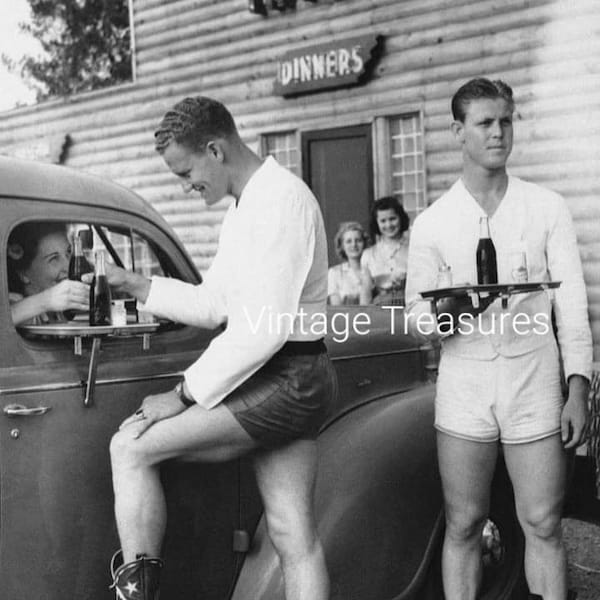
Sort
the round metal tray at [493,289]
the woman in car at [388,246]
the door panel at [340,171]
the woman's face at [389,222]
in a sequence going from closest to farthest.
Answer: the round metal tray at [493,289], the woman in car at [388,246], the woman's face at [389,222], the door panel at [340,171]

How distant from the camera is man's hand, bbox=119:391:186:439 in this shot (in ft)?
→ 8.35

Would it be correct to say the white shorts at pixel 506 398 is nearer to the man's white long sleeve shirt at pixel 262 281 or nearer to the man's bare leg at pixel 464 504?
the man's bare leg at pixel 464 504

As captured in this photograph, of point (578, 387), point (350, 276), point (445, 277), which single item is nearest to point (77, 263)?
point (445, 277)

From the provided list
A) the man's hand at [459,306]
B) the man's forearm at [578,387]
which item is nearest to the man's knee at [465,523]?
the man's forearm at [578,387]

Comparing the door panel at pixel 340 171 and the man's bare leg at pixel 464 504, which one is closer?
the man's bare leg at pixel 464 504

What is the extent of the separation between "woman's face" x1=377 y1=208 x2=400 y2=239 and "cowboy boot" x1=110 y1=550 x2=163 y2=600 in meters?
5.60

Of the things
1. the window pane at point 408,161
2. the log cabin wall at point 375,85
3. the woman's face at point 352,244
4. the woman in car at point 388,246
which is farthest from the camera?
the window pane at point 408,161

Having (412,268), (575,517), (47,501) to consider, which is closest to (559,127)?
(575,517)

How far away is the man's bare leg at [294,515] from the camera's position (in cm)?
269

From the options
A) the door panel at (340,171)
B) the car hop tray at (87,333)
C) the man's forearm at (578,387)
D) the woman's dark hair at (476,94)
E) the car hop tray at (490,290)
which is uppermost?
the door panel at (340,171)

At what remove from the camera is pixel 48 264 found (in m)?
2.79

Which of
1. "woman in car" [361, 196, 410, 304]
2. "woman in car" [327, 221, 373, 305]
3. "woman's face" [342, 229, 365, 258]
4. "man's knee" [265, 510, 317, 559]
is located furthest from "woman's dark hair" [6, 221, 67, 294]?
"woman in car" [361, 196, 410, 304]

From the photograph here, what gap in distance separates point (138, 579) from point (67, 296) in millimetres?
770

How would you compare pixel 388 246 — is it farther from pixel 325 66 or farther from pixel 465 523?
pixel 465 523
